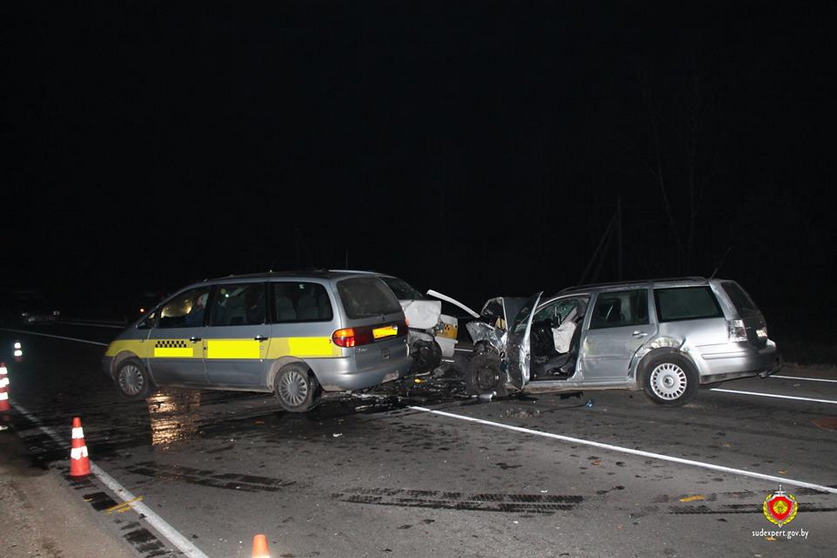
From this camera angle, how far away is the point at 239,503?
5.62 meters

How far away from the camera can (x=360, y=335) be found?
8.92 meters

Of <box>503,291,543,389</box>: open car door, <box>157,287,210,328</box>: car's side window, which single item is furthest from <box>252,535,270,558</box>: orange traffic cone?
<box>157,287,210,328</box>: car's side window

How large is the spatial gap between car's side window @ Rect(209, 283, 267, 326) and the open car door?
3.54 m

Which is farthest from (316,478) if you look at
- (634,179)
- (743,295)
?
(634,179)

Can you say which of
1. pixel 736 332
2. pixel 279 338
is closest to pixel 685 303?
pixel 736 332

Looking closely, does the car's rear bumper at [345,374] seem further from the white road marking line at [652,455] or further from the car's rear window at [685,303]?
the car's rear window at [685,303]

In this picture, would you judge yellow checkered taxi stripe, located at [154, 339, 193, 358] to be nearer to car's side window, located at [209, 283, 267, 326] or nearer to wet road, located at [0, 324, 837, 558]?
car's side window, located at [209, 283, 267, 326]

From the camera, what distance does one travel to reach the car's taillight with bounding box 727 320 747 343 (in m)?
8.49

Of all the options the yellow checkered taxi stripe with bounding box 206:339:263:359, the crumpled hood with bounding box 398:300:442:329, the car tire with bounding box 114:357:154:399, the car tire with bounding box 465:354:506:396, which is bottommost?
the car tire with bounding box 465:354:506:396

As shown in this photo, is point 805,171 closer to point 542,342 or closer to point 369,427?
point 542,342

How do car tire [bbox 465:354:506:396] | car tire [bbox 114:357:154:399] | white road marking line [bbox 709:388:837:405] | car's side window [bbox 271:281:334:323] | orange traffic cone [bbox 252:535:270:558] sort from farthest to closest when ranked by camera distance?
car tire [bbox 114:357:154:399] → car tire [bbox 465:354:506:396] → car's side window [bbox 271:281:334:323] → white road marking line [bbox 709:388:837:405] → orange traffic cone [bbox 252:535:270:558]

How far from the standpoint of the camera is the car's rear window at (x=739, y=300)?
876cm

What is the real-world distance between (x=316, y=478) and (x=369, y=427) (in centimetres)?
211

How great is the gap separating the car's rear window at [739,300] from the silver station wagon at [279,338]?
4498 mm
